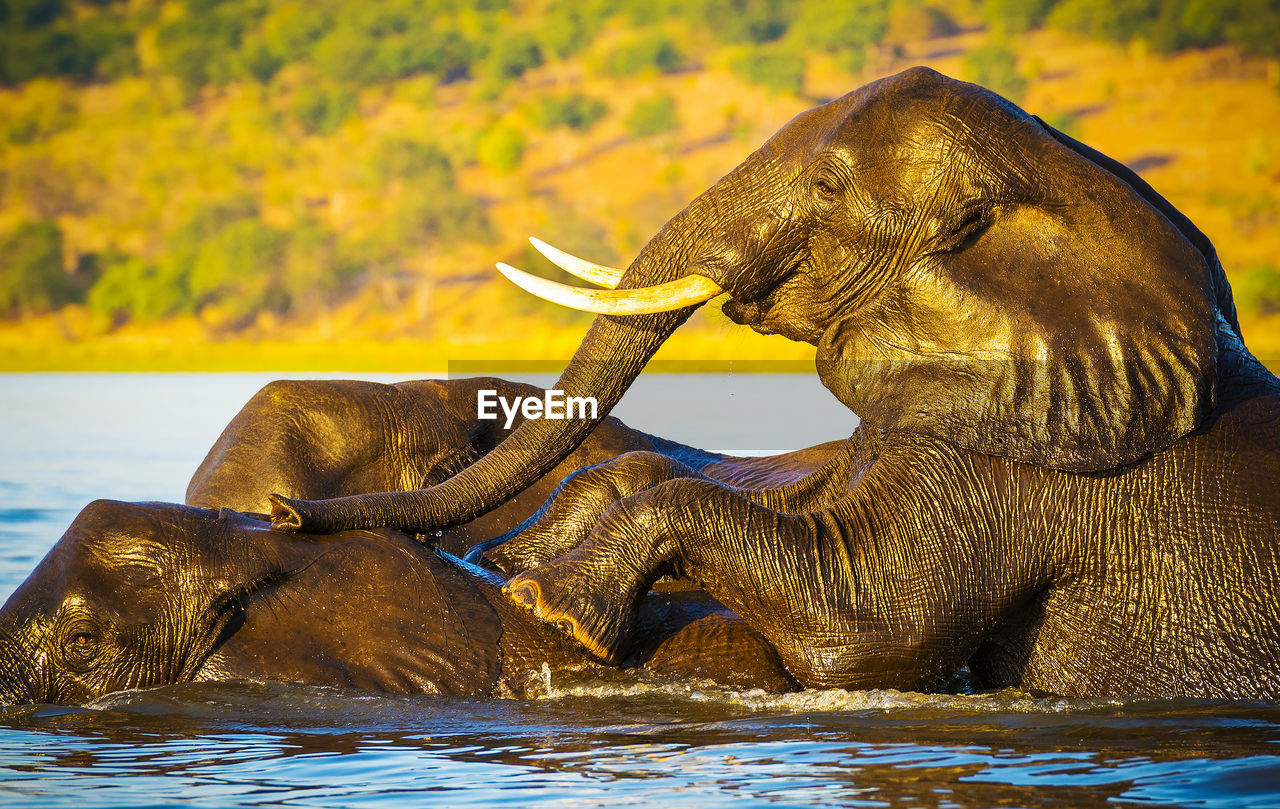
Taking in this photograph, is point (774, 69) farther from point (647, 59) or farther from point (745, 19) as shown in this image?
point (745, 19)

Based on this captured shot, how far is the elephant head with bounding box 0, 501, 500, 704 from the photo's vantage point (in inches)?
205

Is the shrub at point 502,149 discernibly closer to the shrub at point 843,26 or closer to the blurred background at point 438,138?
the blurred background at point 438,138

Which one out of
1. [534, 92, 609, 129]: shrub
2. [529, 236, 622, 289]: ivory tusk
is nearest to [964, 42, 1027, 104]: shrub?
[534, 92, 609, 129]: shrub

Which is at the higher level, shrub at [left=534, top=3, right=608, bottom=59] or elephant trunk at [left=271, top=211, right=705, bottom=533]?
shrub at [left=534, top=3, right=608, bottom=59]

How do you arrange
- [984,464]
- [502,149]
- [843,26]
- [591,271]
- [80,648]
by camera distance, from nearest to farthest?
[80,648] < [984,464] < [591,271] < [502,149] < [843,26]

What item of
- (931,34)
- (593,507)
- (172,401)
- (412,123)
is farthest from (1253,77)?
(593,507)

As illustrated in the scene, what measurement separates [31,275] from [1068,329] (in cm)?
6202

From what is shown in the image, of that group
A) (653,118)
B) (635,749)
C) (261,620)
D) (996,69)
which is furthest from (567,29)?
(635,749)

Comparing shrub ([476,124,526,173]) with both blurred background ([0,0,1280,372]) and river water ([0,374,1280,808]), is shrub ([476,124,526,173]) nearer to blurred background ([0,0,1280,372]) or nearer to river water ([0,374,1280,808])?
blurred background ([0,0,1280,372])

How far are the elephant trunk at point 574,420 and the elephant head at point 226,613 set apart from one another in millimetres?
210

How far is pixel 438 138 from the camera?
2867 inches

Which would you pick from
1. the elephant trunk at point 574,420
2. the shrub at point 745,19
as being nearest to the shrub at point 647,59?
Answer: the shrub at point 745,19

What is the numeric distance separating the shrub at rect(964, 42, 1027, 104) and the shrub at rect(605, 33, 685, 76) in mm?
13527

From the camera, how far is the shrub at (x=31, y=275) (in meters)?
62.7
